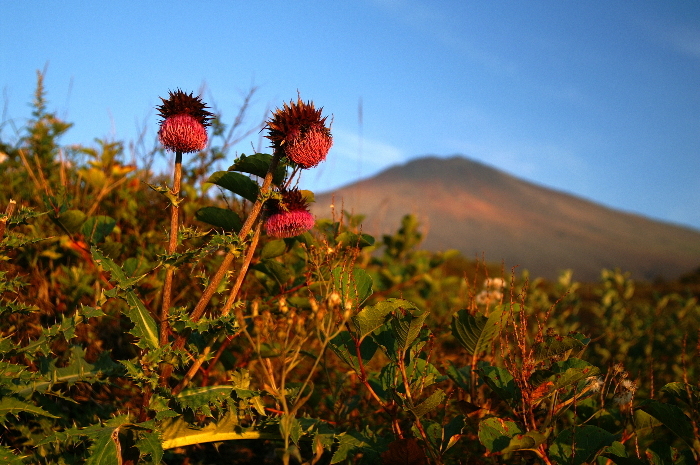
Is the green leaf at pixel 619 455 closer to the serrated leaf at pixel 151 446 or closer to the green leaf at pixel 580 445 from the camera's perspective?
the green leaf at pixel 580 445

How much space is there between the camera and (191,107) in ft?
5.88

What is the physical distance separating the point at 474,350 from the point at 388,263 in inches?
104

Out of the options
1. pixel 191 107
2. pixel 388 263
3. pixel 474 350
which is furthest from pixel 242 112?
pixel 474 350

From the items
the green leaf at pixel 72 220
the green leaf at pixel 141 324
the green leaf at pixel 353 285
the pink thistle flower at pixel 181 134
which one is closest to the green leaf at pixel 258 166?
the pink thistle flower at pixel 181 134

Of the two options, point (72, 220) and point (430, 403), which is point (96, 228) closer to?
point (72, 220)

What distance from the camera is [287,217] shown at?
1.77 metres

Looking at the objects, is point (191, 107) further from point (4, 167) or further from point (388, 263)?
point (4, 167)

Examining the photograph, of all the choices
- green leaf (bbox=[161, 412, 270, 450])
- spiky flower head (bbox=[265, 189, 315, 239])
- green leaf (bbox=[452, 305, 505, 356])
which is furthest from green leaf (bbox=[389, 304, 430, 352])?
green leaf (bbox=[161, 412, 270, 450])

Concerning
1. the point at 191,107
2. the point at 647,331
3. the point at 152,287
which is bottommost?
the point at 647,331

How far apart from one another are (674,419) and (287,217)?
1.34 metres

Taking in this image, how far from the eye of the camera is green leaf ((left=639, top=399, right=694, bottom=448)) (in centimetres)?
163

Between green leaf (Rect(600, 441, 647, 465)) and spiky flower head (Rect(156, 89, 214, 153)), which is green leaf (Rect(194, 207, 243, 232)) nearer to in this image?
spiky flower head (Rect(156, 89, 214, 153))

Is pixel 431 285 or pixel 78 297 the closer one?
pixel 78 297

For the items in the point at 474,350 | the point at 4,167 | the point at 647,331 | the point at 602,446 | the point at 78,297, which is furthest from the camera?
the point at 647,331
